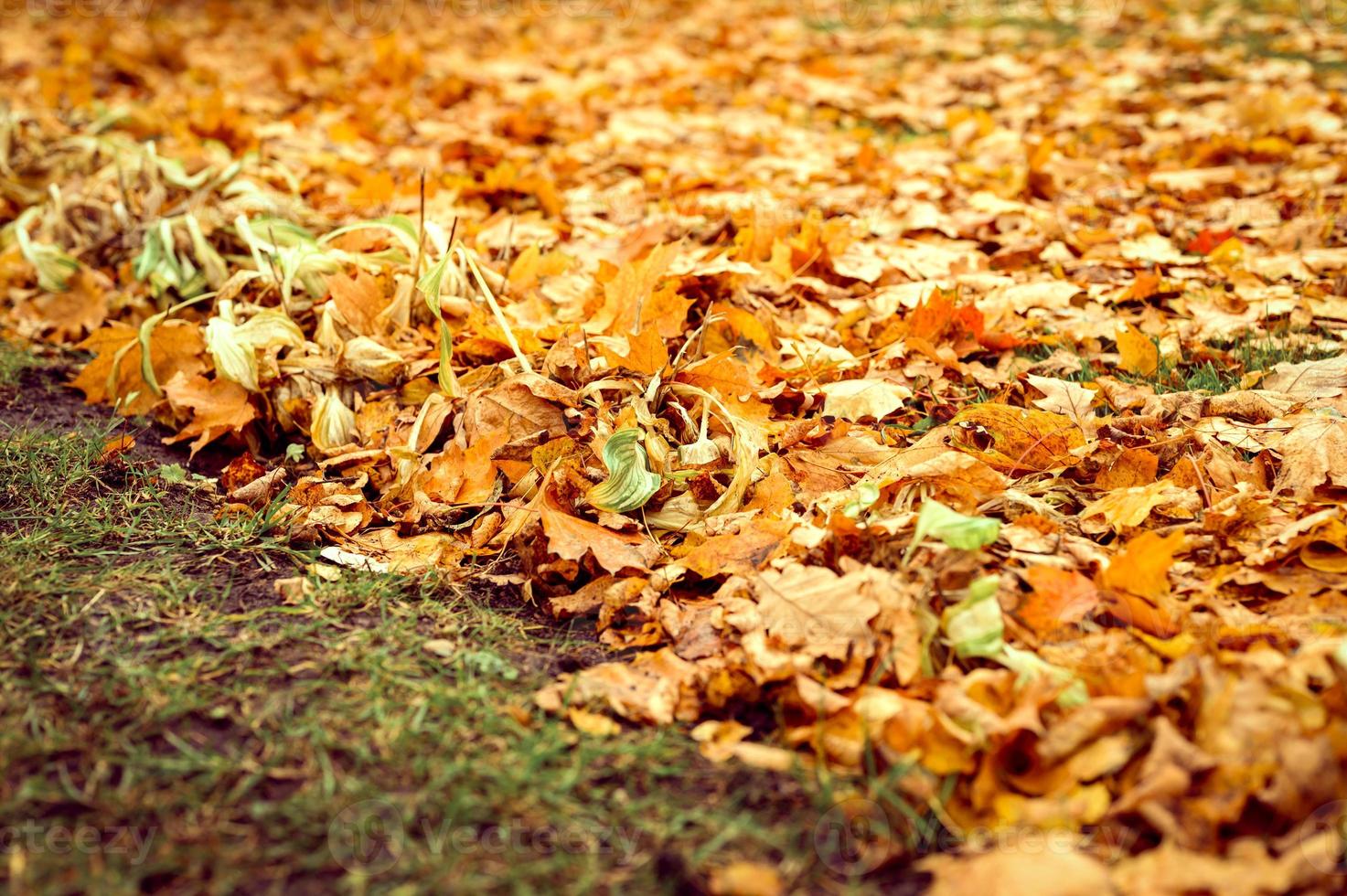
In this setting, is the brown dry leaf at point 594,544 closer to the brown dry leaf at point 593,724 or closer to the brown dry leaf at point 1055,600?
the brown dry leaf at point 593,724

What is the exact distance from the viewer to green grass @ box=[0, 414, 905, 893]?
3.71 feet

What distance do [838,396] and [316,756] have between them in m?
1.22

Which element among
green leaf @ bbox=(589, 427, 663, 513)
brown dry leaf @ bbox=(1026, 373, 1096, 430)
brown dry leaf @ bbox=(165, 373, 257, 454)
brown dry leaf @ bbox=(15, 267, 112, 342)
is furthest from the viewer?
brown dry leaf @ bbox=(15, 267, 112, 342)

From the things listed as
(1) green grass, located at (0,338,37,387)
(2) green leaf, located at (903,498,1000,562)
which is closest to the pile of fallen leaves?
(2) green leaf, located at (903,498,1000,562)

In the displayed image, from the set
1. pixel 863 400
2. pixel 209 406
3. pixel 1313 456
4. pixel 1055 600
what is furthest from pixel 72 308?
pixel 1313 456

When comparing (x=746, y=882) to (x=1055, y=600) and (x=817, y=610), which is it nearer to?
(x=817, y=610)

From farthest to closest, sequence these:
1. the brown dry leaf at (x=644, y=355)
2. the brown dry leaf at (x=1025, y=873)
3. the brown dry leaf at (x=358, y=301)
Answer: the brown dry leaf at (x=358, y=301) < the brown dry leaf at (x=644, y=355) < the brown dry leaf at (x=1025, y=873)

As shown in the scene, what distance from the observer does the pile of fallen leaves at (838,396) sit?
4.09ft

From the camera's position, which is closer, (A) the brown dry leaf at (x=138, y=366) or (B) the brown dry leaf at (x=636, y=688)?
(B) the brown dry leaf at (x=636, y=688)

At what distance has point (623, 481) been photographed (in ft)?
5.75

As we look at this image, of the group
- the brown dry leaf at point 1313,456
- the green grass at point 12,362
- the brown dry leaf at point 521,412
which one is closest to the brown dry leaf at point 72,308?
the green grass at point 12,362

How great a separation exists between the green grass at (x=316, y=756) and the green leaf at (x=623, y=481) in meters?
0.26

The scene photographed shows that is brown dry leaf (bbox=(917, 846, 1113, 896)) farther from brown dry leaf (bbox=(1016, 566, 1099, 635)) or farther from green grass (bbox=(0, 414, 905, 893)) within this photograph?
brown dry leaf (bbox=(1016, 566, 1099, 635))

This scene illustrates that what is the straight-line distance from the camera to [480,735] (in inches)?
52.8
